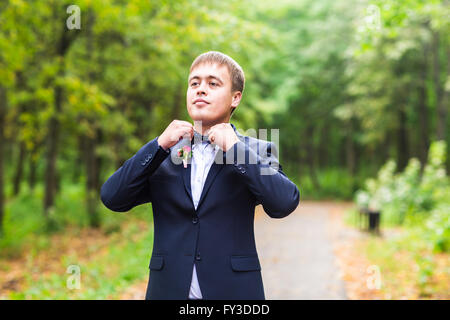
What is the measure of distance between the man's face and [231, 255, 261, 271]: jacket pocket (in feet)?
2.15

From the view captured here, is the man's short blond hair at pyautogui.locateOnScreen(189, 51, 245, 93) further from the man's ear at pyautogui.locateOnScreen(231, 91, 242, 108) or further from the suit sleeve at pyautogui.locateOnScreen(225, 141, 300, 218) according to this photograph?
the suit sleeve at pyautogui.locateOnScreen(225, 141, 300, 218)

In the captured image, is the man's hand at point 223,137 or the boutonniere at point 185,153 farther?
the boutonniere at point 185,153

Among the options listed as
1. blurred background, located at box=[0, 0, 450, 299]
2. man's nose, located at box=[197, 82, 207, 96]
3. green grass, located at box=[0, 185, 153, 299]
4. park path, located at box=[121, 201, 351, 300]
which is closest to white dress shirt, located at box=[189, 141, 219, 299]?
man's nose, located at box=[197, 82, 207, 96]

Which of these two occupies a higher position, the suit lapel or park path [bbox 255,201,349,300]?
the suit lapel

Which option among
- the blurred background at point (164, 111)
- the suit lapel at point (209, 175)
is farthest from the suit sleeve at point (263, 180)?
the blurred background at point (164, 111)

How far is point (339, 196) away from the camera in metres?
30.0

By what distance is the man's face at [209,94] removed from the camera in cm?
221

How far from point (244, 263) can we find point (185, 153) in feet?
1.93

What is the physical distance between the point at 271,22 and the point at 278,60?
355 centimetres

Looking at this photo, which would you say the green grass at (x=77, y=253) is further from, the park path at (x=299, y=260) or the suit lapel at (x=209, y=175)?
the suit lapel at (x=209, y=175)

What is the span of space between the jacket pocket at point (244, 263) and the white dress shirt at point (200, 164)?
22 cm

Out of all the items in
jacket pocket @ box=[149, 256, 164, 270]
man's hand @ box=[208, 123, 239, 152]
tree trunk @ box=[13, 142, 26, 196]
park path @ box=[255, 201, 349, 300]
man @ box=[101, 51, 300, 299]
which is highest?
tree trunk @ box=[13, 142, 26, 196]

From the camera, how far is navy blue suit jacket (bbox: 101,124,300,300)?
6.96ft
